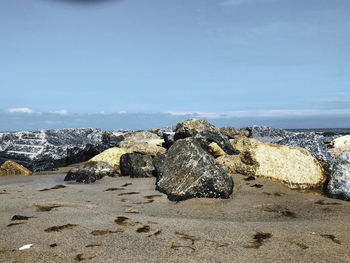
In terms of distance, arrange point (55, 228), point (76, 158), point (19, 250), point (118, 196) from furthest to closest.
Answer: point (76, 158) → point (118, 196) → point (55, 228) → point (19, 250)

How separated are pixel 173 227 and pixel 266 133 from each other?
1267cm

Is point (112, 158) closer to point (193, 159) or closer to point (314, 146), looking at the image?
point (193, 159)

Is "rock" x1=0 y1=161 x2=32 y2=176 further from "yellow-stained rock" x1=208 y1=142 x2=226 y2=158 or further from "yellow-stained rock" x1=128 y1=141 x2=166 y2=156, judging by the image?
"yellow-stained rock" x1=208 y1=142 x2=226 y2=158

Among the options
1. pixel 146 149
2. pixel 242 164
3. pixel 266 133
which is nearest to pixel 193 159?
pixel 242 164

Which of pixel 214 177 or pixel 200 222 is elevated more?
pixel 214 177

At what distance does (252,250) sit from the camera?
2217mm

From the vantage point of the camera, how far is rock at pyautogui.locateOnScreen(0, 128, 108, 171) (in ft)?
23.9

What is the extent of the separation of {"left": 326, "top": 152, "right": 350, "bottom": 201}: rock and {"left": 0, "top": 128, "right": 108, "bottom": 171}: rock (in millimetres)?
6495

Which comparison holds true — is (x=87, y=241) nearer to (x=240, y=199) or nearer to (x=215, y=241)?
(x=215, y=241)

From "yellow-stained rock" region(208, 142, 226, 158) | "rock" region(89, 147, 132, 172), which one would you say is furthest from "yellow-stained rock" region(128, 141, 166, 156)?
"yellow-stained rock" region(208, 142, 226, 158)

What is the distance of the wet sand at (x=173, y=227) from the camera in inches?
84.2

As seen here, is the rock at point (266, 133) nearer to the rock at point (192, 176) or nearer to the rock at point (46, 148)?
the rock at point (46, 148)

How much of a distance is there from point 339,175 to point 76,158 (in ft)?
22.3

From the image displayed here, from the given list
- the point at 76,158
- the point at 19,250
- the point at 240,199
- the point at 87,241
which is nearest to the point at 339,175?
the point at 240,199
